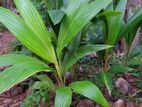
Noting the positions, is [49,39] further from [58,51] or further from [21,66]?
[21,66]

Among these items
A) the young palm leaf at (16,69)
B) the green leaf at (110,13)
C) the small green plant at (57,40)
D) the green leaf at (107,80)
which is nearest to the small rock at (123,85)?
the green leaf at (107,80)

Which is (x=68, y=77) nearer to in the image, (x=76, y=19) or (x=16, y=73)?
(x=76, y=19)

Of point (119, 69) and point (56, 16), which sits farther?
point (119, 69)

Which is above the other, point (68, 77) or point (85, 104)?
point (68, 77)

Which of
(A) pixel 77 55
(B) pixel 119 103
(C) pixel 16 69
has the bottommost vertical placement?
(B) pixel 119 103

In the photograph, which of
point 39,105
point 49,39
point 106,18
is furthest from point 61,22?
point 39,105

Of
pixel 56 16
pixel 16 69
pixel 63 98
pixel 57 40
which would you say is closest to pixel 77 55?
pixel 57 40

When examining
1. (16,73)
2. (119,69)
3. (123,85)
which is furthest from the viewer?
(123,85)
